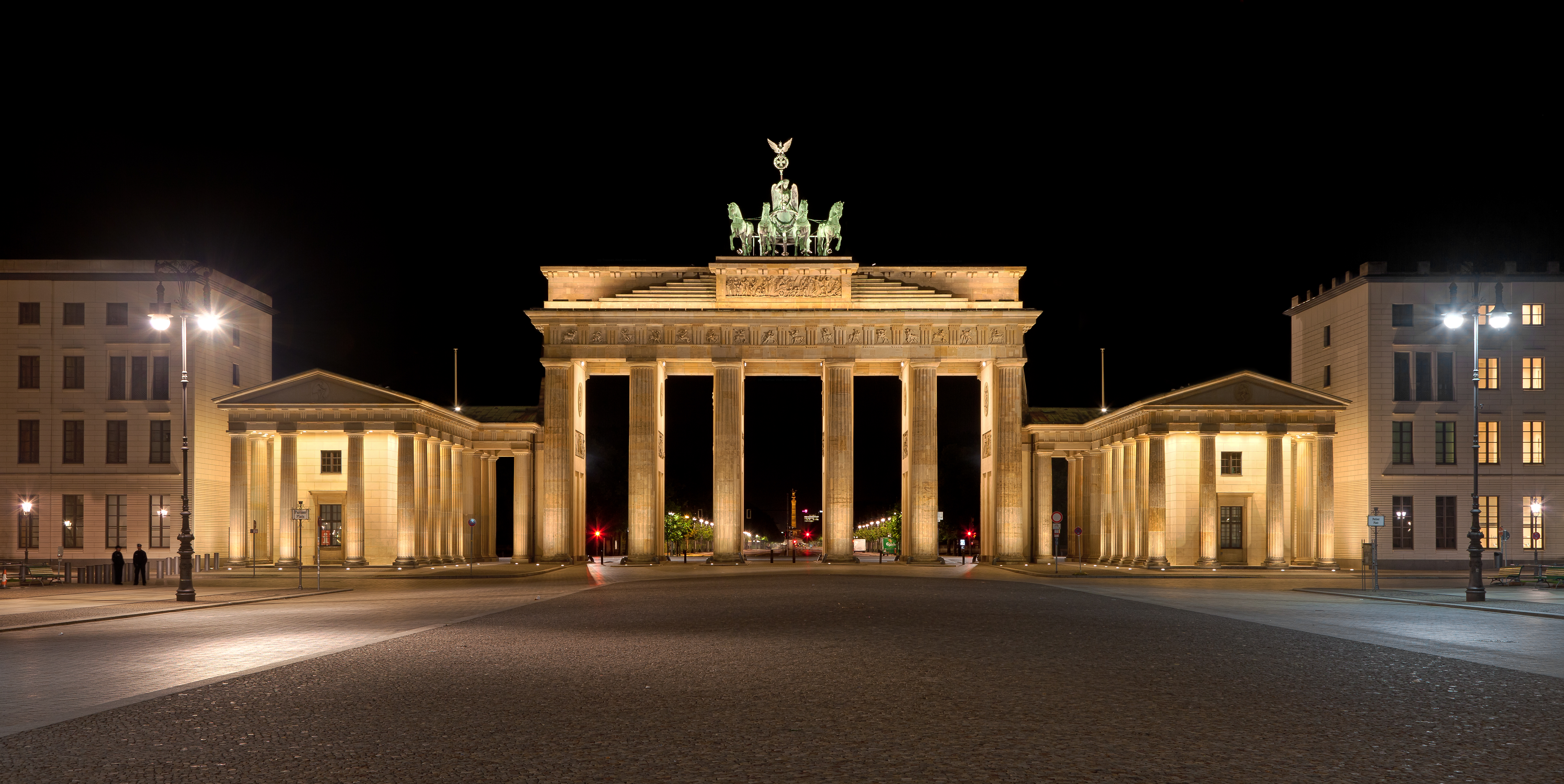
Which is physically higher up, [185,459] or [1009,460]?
[185,459]

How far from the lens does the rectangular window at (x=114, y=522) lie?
6269 cm

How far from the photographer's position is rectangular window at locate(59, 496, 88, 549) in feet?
205

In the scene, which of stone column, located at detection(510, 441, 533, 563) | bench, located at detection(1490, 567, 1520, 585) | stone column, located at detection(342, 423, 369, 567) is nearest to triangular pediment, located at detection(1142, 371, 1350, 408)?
bench, located at detection(1490, 567, 1520, 585)

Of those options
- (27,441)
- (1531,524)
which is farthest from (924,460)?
(27,441)

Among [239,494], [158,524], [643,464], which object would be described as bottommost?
[158,524]

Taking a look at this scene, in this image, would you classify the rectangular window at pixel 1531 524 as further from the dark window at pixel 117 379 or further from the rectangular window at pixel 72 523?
the rectangular window at pixel 72 523

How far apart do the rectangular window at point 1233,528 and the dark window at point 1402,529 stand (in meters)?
8.10

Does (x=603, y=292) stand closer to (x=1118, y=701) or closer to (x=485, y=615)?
(x=485, y=615)

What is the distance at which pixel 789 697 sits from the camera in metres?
14.6

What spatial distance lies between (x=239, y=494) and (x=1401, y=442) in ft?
189

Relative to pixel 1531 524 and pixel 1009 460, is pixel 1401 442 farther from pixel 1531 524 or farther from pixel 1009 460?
pixel 1009 460

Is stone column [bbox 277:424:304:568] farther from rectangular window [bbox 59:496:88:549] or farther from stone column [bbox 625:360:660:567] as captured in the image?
stone column [bbox 625:360:660:567]

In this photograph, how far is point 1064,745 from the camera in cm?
1146

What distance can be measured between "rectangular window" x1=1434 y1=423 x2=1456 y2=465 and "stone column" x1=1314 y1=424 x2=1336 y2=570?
4550 millimetres
